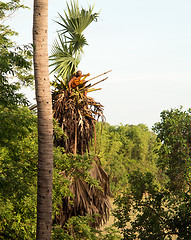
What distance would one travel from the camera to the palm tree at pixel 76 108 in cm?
1423

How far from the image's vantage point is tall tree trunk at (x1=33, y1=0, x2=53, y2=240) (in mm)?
6441

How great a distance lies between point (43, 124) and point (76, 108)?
8171 millimetres

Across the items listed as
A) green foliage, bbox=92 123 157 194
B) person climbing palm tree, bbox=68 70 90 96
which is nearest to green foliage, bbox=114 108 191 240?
person climbing palm tree, bbox=68 70 90 96

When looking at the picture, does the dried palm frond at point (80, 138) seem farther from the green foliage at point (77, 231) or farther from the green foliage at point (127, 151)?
the green foliage at point (127, 151)

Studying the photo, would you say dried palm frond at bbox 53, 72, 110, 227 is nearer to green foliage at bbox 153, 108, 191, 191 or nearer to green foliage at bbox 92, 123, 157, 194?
green foliage at bbox 153, 108, 191, 191

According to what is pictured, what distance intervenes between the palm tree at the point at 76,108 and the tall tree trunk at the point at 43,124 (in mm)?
6970

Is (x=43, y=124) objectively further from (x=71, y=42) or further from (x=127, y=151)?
(x=127, y=151)

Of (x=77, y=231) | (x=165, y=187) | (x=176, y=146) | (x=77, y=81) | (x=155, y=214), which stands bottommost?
(x=77, y=231)

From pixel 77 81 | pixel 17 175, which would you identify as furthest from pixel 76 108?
pixel 17 175

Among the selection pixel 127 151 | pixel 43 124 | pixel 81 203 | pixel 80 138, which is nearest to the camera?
pixel 43 124

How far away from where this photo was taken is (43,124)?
660cm

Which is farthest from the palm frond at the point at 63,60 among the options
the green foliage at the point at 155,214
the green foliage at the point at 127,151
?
the green foliage at the point at 127,151

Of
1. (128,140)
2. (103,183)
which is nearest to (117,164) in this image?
(128,140)

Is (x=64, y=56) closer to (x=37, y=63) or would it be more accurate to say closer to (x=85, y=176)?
(x=85, y=176)
